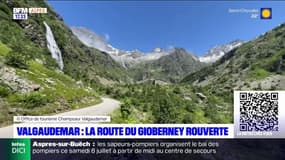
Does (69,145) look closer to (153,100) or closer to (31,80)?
(31,80)

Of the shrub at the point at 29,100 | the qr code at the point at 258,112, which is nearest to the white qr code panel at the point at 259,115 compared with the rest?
the qr code at the point at 258,112

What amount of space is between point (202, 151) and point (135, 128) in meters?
1.56

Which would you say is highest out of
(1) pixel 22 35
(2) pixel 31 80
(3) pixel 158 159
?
(1) pixel 22 35

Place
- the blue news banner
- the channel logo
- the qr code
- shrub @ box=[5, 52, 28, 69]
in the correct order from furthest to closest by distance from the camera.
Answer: shrub @ box=[5, 52, 28, 69] → the channel logo → the qr code → the blue news banner

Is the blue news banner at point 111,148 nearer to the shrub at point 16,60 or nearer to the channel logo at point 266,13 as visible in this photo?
the shrub at point 16,60

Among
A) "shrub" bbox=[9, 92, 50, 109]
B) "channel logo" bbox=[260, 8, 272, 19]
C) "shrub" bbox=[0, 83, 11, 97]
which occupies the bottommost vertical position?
"shrub" bbox=[9, 92, 50, 109]

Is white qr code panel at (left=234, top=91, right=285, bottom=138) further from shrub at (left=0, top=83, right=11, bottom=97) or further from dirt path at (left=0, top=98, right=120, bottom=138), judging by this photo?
shrub at (left=0, top=83, right=11, bottom=97)

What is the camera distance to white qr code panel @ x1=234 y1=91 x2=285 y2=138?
8555 millimetres

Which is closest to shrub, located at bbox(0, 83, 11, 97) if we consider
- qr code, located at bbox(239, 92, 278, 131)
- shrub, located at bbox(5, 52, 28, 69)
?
shrub, located at bbox(5, 52, 28, 69)

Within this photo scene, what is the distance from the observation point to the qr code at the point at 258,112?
855cm

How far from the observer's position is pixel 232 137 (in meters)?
8.57

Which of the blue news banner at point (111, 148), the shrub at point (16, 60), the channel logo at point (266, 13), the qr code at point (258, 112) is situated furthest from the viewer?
the shrub at point (16, 60)

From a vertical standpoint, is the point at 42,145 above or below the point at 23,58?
below

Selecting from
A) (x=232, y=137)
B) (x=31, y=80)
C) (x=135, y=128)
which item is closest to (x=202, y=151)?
(x=232, y=137)
